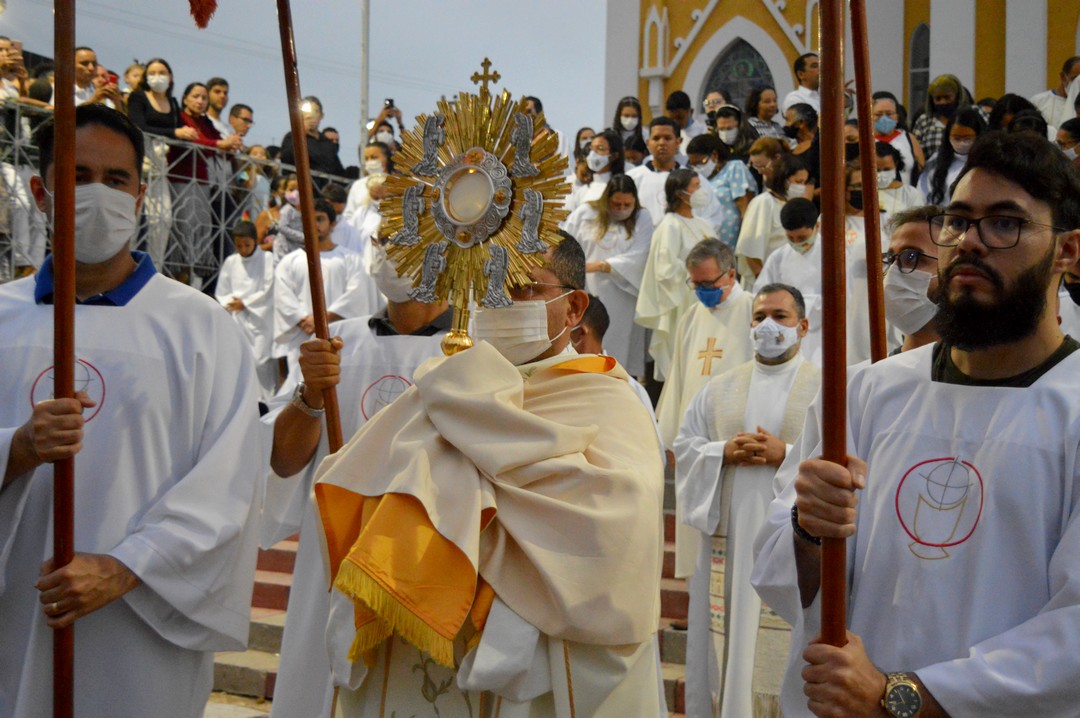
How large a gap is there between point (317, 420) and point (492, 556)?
153cm

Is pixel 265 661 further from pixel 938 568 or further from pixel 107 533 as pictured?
pixel 938 568

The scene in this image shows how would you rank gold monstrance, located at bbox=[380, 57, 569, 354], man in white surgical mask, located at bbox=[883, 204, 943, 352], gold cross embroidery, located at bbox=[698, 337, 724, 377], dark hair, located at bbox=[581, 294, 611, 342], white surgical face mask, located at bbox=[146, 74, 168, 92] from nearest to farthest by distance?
gold monstrance, located at bbox=[380, 57, 569, 354] < man in white surgical mask, located at bbox=[883, 204, 943, 352] < dark hair, located at bbox=[581, 294, 611, 342] < gold cross embroidery, located at bbox=[698, 337, 724, 377] < white surgical face mask, located at bbox=[146, 74, 168, 92]

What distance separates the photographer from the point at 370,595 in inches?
106

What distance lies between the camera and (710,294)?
8.47 metres

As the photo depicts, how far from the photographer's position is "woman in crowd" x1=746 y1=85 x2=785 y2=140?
516 inches

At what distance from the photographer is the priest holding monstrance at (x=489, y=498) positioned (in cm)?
275

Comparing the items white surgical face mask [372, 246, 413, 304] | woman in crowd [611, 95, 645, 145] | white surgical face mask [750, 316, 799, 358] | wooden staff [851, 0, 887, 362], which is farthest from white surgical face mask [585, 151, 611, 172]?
wooden staff [851, 0, 887, 362]

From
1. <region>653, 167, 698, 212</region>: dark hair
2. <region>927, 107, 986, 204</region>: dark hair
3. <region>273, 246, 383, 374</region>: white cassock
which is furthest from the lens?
<region>273, 246, 383, 374</region>: white cassock

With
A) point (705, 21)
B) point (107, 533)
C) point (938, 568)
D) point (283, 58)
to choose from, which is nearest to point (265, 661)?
point (107, 533)

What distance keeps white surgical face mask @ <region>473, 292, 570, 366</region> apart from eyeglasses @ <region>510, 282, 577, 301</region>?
0.02m

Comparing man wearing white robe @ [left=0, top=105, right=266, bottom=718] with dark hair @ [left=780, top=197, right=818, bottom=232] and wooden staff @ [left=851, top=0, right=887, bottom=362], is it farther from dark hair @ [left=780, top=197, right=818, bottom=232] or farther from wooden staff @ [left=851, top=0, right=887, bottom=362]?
dark hair @ [left=780, top=197, right=818, bottom=232]

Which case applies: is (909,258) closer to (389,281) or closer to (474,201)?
(474,201)

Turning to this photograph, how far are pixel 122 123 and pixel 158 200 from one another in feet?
30.2

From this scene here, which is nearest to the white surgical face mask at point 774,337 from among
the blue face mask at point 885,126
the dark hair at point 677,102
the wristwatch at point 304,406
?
the wristwatch at point 304,406
